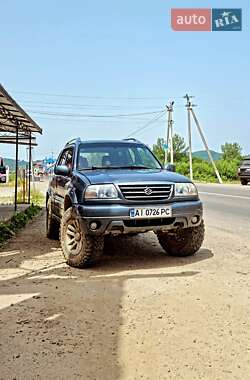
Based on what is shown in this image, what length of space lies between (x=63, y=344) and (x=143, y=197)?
9.05ft

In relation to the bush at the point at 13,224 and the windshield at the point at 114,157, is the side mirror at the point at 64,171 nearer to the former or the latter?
the windshield at the point at 114,157

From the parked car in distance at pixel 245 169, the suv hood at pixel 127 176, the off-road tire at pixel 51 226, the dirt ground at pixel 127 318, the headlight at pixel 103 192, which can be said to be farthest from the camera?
the parked car in distance at pixel 245 169

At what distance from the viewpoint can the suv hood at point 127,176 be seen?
599cm

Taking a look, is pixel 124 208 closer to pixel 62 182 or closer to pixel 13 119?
pixel 62 182

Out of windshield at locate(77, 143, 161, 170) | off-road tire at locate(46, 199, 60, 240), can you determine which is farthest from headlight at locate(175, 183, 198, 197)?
off-road tire at locate(46, 199, 60, 240)

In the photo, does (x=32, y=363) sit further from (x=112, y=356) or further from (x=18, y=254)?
(x=18, y=254)

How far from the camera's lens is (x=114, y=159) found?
23.6ft

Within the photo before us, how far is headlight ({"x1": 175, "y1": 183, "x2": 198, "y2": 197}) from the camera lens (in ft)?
20.3

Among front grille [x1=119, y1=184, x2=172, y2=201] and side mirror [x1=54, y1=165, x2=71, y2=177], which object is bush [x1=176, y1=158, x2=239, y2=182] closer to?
side mirror [x1=54, y1=165, x2=71, y2=177]

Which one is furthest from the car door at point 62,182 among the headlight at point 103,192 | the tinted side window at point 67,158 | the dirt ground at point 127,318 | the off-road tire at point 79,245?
the headlight at point 103,192

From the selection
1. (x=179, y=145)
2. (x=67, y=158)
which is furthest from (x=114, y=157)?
(x=179, y=145)

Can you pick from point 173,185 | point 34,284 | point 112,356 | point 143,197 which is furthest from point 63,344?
point 173,185

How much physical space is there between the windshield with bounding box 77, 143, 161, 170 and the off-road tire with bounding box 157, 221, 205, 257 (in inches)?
46.1

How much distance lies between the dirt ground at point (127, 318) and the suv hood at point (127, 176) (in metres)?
1.12
